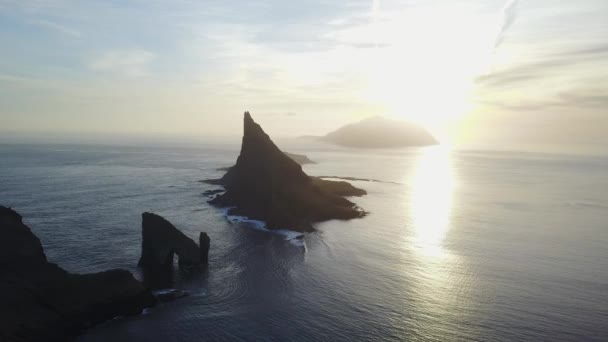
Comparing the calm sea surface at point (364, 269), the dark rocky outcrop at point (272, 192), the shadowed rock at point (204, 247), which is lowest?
the calm sea surface at point (364, 269)

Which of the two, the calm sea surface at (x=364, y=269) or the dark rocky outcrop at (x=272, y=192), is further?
the dark rocky outcrop at (x=272, y=192)

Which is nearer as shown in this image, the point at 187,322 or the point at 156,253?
the point at 187,322

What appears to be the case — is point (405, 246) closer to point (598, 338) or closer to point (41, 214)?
point (598, 338)

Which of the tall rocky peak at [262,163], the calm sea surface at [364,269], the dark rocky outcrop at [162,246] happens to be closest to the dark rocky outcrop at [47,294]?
the calm sea surface at [364,269]

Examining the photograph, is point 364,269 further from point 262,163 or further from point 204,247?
point 262,163

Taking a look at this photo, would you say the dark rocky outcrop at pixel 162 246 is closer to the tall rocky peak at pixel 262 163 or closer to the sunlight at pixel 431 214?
the tall rocky peak at pixel 262 163

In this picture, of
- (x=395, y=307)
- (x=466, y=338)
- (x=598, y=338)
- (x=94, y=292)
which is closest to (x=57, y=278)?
(x=94, y=292)

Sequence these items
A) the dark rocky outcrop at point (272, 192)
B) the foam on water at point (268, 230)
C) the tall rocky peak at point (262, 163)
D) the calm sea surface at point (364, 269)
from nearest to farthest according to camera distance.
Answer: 1. the calm sea surface at point (364, 269)
2. the foam on water at point (268, 230)
3. the dark rocky outcrop at point (272, 192)
4. the tall rocky peak at point (262, 163)
